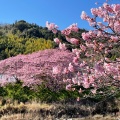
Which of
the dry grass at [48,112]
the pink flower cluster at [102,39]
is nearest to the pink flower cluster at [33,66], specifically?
the dry grass at [48,112]

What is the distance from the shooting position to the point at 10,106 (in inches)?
496

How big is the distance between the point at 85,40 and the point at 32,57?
41.8 ft

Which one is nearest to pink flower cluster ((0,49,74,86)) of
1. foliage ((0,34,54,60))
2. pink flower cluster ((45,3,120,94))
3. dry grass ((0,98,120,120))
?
dry grass ((0,98,120,120))

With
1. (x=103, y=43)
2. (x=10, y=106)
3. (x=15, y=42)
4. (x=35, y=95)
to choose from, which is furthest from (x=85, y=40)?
(x=15, y=42)

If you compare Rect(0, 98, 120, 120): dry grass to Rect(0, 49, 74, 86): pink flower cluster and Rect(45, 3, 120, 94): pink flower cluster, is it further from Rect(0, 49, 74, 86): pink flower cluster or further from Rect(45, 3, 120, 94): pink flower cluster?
Rect(45, 3, 120, 94): pink flower cluster

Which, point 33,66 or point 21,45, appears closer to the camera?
point 33,66

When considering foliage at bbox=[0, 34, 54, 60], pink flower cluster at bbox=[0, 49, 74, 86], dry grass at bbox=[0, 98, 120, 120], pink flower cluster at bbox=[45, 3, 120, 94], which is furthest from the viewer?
foliage at bbox=[0, 34, 54, 60]

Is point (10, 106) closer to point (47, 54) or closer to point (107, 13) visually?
point (47, 54)

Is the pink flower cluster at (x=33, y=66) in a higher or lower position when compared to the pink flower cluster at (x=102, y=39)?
higher

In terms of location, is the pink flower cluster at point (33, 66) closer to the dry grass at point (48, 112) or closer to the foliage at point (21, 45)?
the dry grass at point (48, 112)

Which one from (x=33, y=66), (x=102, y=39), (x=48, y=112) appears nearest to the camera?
(x=102, y=39)

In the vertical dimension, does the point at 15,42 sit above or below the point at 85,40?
Result: above

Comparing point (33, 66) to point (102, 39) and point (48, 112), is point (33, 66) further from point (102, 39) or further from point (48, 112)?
point (102, 39)

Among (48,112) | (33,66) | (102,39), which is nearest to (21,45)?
(33,66)
